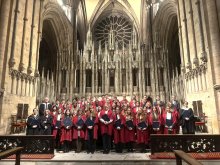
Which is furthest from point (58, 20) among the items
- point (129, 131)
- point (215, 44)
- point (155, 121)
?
point (155, 121)

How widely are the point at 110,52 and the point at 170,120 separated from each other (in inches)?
526

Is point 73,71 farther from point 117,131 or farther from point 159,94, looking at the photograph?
point 117,131

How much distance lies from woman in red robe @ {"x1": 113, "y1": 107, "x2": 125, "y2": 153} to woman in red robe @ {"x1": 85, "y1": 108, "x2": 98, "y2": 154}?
0.66 meters

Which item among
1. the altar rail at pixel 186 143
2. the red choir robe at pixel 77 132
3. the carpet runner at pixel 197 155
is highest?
the red choir robe at pixel 77 132

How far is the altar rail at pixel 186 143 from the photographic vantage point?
5.55m

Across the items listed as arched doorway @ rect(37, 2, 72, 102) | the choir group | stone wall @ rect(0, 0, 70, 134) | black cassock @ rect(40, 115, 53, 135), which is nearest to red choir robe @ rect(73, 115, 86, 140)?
the choir group

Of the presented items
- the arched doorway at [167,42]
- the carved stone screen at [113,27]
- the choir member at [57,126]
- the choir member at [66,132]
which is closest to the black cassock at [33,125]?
the choir member at [57,126]

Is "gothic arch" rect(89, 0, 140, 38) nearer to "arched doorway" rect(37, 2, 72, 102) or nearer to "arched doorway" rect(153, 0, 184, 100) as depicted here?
"arched doorway" rect(153, 0, 184, 100)

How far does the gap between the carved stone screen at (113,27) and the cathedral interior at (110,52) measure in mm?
126

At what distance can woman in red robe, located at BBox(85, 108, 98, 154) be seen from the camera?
21.3ft

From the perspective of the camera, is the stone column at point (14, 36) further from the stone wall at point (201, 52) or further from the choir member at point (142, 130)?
the stone wall at point (201, 52)

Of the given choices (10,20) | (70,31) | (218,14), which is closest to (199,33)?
(218,14)

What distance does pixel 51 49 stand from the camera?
19531 mm

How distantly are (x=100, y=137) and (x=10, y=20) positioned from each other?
Result: 23.7 ft
